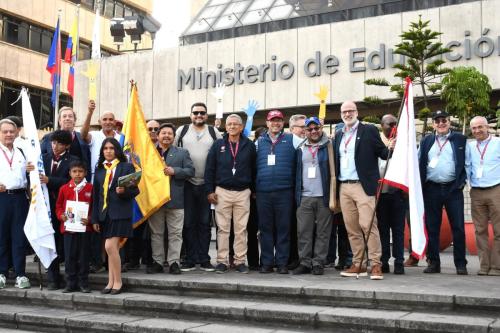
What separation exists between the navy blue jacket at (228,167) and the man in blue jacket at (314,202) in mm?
680

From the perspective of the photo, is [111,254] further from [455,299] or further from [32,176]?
[455,299]

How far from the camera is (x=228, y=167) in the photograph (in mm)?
7430

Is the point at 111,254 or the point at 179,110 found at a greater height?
the point at 179,110

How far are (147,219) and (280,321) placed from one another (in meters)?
2.74

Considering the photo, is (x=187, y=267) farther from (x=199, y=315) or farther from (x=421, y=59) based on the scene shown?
(x=421, y=59)

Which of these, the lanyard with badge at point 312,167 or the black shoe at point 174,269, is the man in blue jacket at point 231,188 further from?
the lanyard with badge at point 312,167

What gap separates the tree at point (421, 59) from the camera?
18281 mm

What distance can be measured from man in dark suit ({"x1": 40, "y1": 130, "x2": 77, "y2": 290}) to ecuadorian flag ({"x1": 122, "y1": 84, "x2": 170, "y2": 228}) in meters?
0.75

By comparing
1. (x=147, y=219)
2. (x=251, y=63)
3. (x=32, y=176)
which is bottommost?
(x=147, y=219)

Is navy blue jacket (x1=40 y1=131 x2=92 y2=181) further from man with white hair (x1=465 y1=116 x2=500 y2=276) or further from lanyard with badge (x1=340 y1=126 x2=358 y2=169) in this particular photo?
man with white hair (x1=465 y1=116 x2=500 y2=276)

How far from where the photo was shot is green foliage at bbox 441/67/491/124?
695 inches

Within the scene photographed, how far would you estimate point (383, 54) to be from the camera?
20.4m

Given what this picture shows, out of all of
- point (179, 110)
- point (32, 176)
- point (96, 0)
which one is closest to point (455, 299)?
point (32, 176)

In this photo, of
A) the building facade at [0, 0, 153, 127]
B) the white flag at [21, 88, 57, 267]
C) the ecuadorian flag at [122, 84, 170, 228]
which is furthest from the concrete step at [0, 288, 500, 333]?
the building facade at [0, 0, 153, 127]
